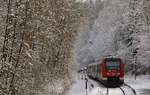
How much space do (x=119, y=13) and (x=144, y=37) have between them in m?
23.4

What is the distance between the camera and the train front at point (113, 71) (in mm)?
34969

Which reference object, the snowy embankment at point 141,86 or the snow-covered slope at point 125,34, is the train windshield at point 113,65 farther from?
the snow-covered slope at point 125,34

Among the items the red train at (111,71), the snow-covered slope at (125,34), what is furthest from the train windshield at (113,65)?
the snow-covered slope at (125,34)

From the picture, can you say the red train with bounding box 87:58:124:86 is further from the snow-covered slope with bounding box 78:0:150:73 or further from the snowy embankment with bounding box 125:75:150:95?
the snow-covered slope with bounding box 78:0:150:73

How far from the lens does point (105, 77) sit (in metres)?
35.0

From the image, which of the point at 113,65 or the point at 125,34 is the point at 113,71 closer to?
the point at 113,65

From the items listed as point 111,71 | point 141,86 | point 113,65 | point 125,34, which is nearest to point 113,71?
point 111,71

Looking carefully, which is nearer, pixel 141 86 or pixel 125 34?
pixel 141 86

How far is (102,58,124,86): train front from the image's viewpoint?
35.0 metres

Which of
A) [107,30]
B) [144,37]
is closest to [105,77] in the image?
[144,37]

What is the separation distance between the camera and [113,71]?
116 ft

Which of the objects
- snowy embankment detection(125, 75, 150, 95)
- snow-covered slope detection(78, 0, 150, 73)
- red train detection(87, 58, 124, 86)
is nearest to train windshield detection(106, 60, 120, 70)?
red train detection(87, 58, 124, 86)

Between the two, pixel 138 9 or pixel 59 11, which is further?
pixel 138 9

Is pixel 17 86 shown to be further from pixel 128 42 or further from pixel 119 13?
pixel 119 13
